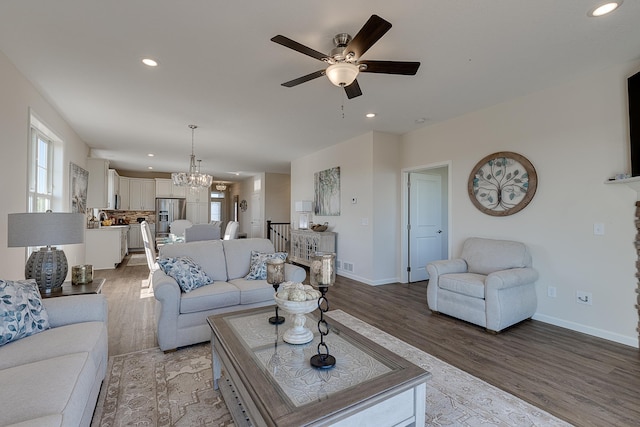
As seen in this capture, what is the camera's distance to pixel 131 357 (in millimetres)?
2516

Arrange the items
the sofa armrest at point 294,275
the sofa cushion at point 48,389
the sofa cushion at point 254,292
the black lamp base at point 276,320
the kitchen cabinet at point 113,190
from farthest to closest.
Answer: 1. the kitchen cabinet at point 113,190
2. the sofa armrest at point 294,275
3. the sofa cushion at point 254,292
4. the black lamp base at point 276,320
5. the sofa cushion at point 48,389

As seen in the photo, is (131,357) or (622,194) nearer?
(131,357)

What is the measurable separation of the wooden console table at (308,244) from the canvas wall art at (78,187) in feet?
13.3

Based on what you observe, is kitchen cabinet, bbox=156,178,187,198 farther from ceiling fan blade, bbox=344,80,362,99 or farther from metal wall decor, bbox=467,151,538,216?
metal wall decor, bbox=467,151,538,216

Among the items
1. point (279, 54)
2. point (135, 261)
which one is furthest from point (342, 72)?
point (135, 261)

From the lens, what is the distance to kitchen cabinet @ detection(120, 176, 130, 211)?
9.32 meters

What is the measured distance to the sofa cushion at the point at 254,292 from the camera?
2943 mm

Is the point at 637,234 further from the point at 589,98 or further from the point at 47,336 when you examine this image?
the point at 47,336

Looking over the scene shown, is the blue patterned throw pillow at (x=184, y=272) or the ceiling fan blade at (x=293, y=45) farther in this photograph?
the blue patterned throw pillow at (x=184, y=272)

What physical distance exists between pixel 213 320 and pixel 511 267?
327cm

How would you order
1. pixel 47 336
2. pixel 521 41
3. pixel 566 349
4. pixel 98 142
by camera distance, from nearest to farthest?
pixel 47 336
pixel 521 41
pixel 566 349
pixel 98 142

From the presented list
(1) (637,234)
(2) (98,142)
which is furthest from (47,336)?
(2) (98,142)

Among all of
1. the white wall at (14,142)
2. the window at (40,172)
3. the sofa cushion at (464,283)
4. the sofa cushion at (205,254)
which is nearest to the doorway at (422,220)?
the sofa cushion at (464,283)

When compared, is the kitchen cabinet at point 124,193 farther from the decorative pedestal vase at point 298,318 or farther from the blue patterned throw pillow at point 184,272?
the decorative pedestal vase at point 298,318
